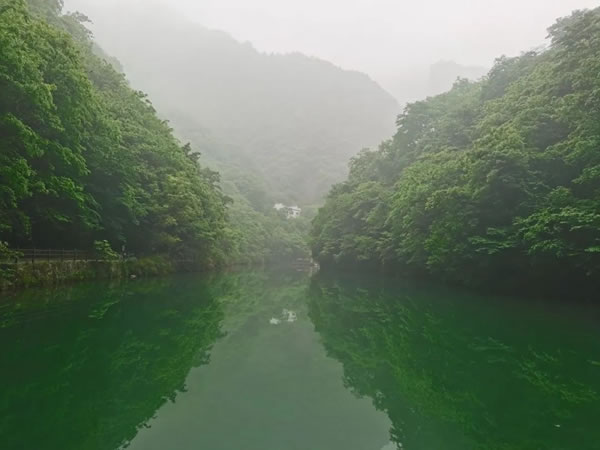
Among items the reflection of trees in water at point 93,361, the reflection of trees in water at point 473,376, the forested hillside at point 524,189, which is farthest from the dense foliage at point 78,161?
the forested hillside at point 524,189

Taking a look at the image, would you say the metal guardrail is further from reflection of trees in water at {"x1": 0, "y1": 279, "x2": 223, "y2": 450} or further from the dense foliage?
reflection of trees in water at {"x1": 0, "y1": 279, "x2": 223, "y2": 450}

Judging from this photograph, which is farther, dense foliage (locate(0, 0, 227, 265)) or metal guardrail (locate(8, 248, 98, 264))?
metal guardrail (locate(8, 248, 98, 264))

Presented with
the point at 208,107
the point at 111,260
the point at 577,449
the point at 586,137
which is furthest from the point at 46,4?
the point at 208,107

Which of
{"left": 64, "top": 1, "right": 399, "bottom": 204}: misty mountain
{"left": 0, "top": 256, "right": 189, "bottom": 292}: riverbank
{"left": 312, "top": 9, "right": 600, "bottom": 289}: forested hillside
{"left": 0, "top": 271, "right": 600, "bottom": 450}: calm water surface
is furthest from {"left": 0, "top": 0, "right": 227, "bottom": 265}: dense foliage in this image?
{"left": 64, "top": 1, "right": 399, "bottom": 204}: misty mountain

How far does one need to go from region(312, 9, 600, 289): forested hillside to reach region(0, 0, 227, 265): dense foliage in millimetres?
14653

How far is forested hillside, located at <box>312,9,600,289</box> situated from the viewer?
15367 millimetres

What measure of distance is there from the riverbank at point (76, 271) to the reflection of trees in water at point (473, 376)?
32.0 feet

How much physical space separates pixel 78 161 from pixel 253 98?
147 meters

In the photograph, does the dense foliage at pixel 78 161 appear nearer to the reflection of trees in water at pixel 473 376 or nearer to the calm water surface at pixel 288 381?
the calm water surface at pixel 288 381

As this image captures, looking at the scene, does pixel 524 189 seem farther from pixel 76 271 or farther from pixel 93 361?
pixel 76 271

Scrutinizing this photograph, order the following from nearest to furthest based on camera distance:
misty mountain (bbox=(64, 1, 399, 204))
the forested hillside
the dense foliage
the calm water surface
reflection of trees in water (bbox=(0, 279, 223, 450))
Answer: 1. reflection of trees in water (bbox=(0, 279, 223, 450))
2. the calm water surface
3. the dense foliage
4. the forested hillside
5. misty mountain (bbox=(64, 1, 399, 204))

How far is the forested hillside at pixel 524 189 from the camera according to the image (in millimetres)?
15367

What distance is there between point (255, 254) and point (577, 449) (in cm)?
5672

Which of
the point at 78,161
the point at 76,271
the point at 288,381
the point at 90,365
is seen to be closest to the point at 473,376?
the point at 288,381
